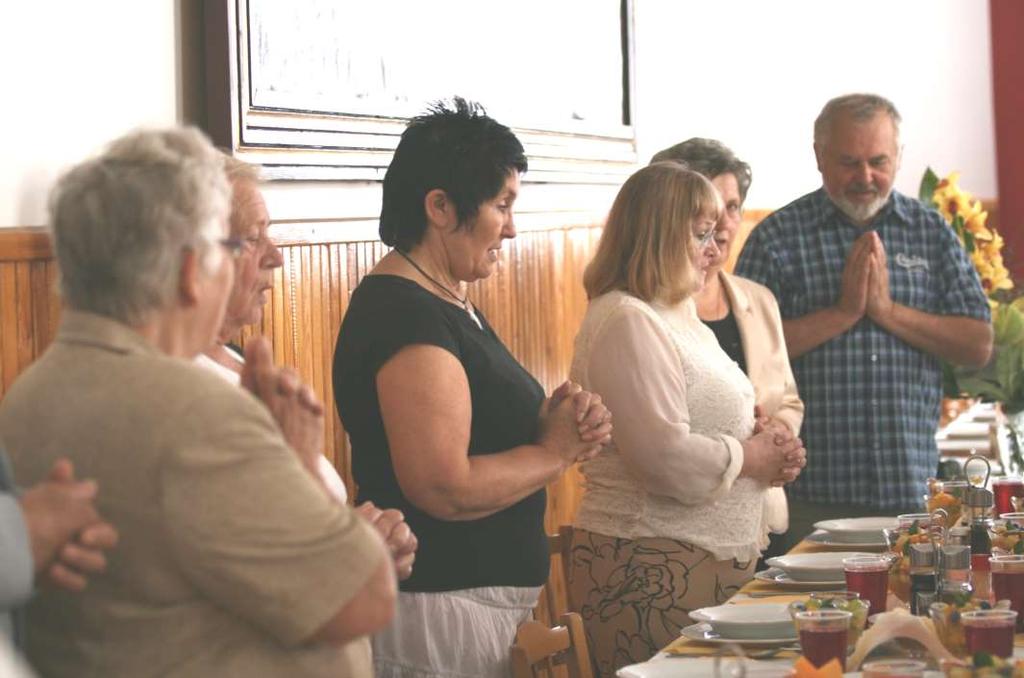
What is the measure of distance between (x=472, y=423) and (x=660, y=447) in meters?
0.58

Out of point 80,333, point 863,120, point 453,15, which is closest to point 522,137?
point 453,15

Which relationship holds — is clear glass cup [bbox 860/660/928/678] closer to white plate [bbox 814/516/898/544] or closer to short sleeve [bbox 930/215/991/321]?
white plate [bbox 814/516/898/544]

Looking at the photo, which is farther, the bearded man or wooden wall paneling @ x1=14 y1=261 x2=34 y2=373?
the bearded man

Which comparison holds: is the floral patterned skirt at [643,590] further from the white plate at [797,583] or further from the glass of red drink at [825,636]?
the glass of red drink at [825,636]

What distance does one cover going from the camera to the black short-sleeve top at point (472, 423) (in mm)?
2609

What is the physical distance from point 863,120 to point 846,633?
2454mm

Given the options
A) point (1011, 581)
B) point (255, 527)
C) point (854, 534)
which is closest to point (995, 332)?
point (854, 534)

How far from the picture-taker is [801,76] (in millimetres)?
7383

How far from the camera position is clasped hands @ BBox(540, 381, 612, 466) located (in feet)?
8.99

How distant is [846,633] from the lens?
83.8 inches

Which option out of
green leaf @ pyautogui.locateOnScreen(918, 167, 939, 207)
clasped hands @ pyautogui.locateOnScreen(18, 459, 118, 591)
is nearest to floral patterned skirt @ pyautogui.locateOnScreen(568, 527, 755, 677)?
clasped hands @ pyautogui.locateOnScreen(18, 459, 118, 591)

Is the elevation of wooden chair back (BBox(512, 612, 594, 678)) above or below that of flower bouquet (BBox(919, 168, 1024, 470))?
below

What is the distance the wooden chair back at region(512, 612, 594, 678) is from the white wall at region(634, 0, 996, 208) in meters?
2.93

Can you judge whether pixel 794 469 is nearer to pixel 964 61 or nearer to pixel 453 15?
pixel 453 15
